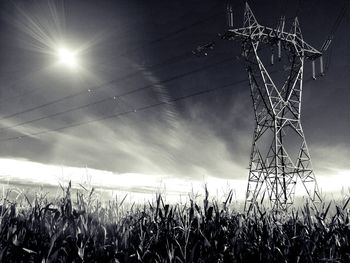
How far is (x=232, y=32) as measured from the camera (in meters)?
19.4

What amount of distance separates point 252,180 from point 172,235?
1503 centimetres

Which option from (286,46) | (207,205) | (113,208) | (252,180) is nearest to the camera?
(207,205)

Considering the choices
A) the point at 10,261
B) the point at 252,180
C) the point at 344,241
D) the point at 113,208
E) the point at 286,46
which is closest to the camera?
the point at 10,261

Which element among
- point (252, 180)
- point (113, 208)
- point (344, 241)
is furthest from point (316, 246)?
point (252, 180)

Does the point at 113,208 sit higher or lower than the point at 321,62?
lower

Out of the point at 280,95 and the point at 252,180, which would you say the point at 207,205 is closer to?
the point at 252,180

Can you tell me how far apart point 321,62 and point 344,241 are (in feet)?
67.2

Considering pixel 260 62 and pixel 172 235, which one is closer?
pixel 172 235

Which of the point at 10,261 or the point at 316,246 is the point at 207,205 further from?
the point at 10,261

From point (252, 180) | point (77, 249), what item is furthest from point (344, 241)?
point (252, 180)

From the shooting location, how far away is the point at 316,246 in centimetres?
369

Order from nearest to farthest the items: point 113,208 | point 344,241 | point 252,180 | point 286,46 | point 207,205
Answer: point 344,241 < point 207,205 < point 113,208 < point 252,180 < point 286,46

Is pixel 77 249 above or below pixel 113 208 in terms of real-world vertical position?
below

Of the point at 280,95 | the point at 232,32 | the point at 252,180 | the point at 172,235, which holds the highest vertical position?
the point at 232,32
